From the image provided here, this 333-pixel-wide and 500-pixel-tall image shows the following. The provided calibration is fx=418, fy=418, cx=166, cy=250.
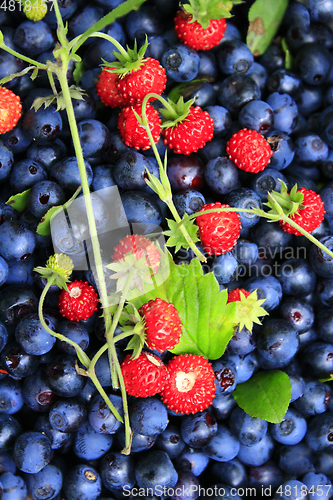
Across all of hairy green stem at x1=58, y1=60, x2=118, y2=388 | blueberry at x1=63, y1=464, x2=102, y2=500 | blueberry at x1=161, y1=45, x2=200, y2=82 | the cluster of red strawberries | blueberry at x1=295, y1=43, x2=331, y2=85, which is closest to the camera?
hairy green stem at x1=58, y1=60, x2=118, y2=388

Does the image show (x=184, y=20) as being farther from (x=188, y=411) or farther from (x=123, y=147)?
(x=188, y=411)

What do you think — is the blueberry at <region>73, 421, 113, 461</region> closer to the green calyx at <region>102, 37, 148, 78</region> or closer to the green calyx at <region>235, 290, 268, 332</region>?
the green calyx at <region>235, 290, 268, 332</region>

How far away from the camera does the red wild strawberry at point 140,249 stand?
1.06 meters

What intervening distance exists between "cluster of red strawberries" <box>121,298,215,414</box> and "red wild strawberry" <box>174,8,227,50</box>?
80 centimetres

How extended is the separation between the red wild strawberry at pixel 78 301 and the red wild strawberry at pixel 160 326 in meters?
0.18


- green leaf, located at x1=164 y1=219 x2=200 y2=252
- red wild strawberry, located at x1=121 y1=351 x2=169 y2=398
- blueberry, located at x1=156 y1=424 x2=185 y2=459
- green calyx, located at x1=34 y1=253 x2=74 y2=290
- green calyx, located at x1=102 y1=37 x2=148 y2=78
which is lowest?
blueberry, located at x1=156 y1=424 x2=185 y2=459

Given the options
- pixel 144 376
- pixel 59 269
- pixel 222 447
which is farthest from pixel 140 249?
pixel 222 447

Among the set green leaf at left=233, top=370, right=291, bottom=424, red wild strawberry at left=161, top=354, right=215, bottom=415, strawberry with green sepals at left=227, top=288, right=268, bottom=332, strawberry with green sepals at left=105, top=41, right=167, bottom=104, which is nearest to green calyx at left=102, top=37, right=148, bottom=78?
strawberry with green sepals at left=105, top=41, right=167, bottom=104

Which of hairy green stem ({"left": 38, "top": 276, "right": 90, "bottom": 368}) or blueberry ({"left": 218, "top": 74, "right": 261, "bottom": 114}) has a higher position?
blueberry ({"left": 218, "top": 74, "right": 261, "bottom": 114})

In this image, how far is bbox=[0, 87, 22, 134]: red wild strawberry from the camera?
1123mm

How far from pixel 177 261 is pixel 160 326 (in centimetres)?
25

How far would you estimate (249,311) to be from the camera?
3.66 ft

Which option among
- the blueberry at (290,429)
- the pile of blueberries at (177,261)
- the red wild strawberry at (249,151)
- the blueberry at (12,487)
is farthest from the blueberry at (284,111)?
the blueberry at (12,487)

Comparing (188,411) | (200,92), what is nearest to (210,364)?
(188,411)
